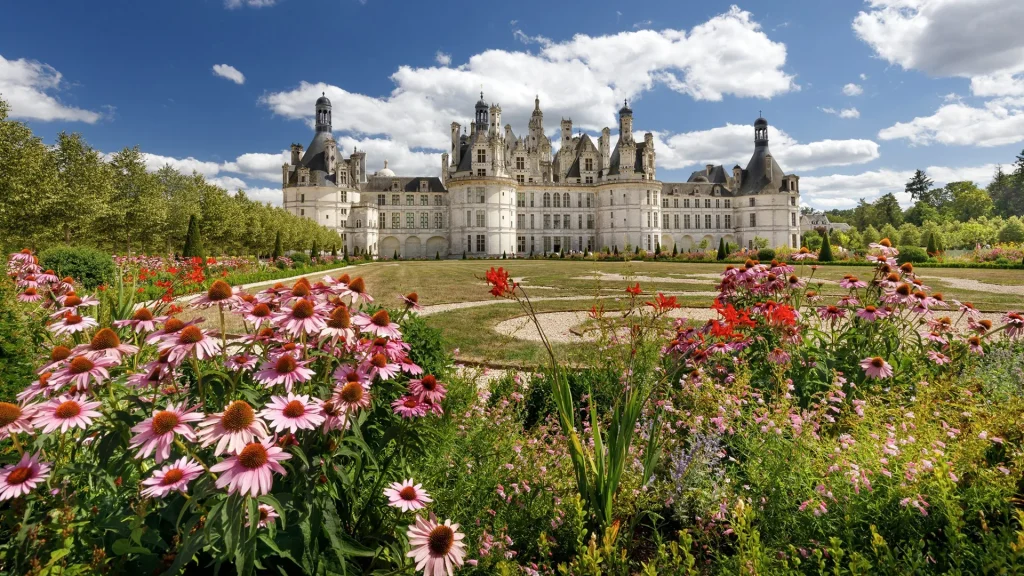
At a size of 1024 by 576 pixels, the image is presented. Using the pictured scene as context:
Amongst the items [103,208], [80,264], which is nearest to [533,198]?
[103,208]

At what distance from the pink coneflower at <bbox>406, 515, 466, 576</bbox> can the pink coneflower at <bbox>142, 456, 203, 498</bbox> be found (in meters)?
0.64

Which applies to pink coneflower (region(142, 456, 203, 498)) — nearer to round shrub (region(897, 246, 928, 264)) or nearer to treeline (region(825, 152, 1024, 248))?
round shrub (region(897, 246, 928, 264))

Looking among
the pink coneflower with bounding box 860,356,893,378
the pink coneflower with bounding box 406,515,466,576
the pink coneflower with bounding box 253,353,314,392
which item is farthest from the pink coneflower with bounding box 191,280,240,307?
the pink coneflower with bounding box 860,356,893,378

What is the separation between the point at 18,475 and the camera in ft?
4.64

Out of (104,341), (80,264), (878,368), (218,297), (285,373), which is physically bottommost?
(878,368)

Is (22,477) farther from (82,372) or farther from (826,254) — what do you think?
(826,254)

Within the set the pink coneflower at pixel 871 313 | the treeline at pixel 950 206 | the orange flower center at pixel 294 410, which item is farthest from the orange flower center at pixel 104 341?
the treeline at pixel 950 206

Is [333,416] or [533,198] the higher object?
[533,198]

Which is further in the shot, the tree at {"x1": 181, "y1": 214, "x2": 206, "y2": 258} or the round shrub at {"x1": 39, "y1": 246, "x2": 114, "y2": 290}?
the tree at {"x1": 181, "y1": 214, "x2": 206, "y2": 258}

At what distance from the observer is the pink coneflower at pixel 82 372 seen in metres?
1.53

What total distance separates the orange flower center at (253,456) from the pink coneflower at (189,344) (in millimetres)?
485

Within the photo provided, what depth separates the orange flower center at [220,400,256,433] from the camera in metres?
1.32

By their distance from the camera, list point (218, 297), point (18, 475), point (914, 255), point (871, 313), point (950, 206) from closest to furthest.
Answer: point (18, 475), point (218, 297), point (871, 313), point (914, 255), point (950, 206)

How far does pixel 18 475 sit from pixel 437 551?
1183 mm
